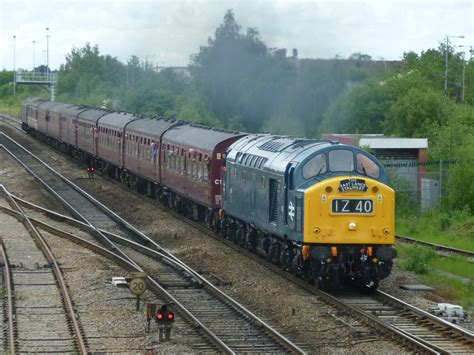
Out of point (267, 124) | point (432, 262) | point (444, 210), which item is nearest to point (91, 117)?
point (267, 124)

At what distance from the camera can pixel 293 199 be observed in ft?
61.6

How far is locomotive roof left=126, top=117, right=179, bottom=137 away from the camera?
1415 inches


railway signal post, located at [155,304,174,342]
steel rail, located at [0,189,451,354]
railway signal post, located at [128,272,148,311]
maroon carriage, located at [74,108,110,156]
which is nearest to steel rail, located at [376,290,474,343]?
steel rail, located at [0,189,451,354]

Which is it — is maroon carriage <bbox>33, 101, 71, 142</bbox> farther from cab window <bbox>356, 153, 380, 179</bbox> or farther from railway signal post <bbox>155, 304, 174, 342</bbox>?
railway signal post <bbox>155, 304, 174, 342</bbox>

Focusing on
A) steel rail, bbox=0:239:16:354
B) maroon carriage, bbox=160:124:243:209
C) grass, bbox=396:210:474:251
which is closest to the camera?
steel rail, bbox=0:239:16:354

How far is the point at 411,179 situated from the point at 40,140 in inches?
1560

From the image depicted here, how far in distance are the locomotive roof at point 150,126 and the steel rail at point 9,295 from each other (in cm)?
1159

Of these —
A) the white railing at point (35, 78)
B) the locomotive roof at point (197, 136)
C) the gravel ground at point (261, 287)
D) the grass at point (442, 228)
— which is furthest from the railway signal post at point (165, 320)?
the white railing at point (35, 78)

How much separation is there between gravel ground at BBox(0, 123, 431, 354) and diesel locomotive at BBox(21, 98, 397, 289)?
0.54 metres

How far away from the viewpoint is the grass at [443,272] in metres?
18.7

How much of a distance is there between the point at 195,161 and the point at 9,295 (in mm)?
11597

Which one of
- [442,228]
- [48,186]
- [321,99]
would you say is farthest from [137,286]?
[321,99]

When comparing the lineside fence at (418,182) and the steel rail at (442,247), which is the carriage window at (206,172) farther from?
the lineside fence at (418,182)

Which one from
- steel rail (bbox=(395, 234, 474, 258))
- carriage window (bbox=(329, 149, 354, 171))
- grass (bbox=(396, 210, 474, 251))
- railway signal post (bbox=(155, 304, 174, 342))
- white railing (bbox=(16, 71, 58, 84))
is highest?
white railing (bbox=(16, 71, 58, 84))
